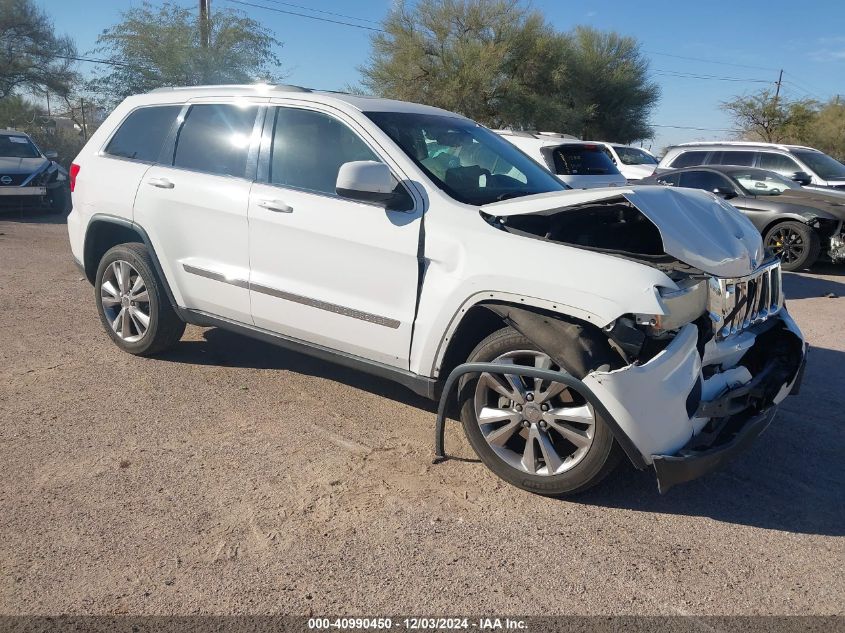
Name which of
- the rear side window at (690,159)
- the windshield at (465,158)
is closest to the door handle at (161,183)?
the windshield at (465,158)

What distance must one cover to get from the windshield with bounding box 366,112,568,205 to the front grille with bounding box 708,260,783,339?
51.9 inches

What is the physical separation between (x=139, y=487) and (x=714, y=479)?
2891 mm

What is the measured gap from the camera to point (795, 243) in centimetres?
1074

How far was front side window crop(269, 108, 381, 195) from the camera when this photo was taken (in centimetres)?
439

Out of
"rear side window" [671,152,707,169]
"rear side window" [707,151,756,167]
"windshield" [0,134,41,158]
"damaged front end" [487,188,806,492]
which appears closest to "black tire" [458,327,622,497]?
"damaged front end" [487,188,806,492]

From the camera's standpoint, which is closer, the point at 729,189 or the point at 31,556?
the point at 31,556

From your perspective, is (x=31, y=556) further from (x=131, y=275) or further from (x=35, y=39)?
(x=35, y=39)

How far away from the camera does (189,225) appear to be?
16.3ft

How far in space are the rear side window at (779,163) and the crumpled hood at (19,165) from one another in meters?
14.1

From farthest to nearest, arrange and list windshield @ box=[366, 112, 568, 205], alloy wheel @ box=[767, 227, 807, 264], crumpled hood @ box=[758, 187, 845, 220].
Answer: alloy wheel @ box=[767, 227, 807, 264] → crumpled hood @ box=[758, 187, 845, 220] → windshield @ box=[366, 112, 568, 205]

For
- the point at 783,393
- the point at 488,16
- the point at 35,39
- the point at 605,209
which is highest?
the point at 488,16

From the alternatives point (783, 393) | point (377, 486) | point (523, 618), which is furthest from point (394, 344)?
point (783, 393)

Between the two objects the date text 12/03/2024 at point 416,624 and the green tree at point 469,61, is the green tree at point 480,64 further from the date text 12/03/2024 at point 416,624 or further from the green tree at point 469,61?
the date text 12/03/2024 at point 416,624

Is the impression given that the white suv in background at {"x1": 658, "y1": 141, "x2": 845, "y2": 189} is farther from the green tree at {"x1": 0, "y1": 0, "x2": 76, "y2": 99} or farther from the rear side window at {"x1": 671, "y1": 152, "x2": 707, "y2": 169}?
the green tree at {"x1": 0, "y1": 0, "x2": 76, "y2": 99}
